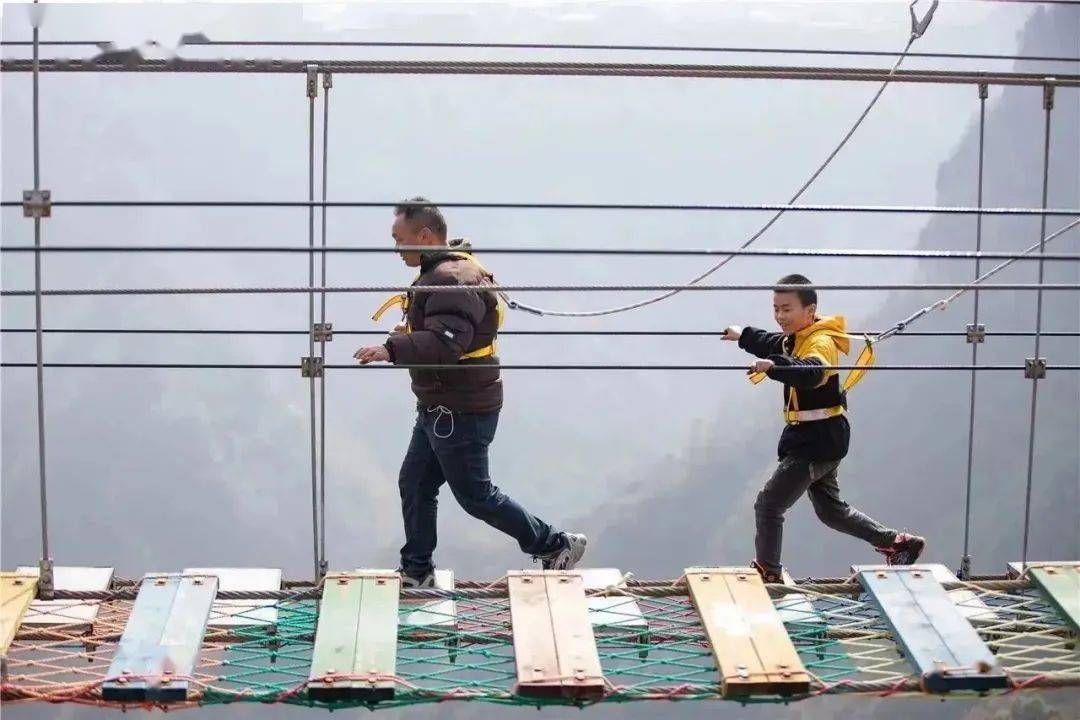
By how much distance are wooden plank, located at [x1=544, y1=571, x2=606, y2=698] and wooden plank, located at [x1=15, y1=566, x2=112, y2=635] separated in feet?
4.00

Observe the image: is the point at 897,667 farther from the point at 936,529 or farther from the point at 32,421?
the point at 936,529

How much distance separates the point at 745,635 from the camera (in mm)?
3963

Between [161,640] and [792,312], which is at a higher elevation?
[792,312]

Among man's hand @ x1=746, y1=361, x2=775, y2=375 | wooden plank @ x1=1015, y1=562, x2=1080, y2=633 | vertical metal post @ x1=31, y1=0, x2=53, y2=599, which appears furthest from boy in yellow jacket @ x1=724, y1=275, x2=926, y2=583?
vertical metal post @ x1=31, y1=0, x2=53, y2=599

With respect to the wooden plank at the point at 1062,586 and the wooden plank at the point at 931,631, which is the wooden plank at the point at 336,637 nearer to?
the wooden plank at the point at 931,631

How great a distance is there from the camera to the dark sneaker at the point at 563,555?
15.0ft

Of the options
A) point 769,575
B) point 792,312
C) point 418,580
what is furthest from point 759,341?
point 418,580

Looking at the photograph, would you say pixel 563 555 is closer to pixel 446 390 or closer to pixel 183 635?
pixel 446 390

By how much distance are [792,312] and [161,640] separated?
2.00m

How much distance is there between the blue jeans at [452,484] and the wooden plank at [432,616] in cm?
24

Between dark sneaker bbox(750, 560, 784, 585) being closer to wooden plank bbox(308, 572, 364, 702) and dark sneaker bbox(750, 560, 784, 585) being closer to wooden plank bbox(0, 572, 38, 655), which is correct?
wooden plank bbox(308, 572, 364, 702)

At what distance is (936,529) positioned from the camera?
21.4 metres

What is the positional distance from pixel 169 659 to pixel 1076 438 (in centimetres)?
2047

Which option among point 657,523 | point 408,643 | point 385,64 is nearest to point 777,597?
point 408,643
